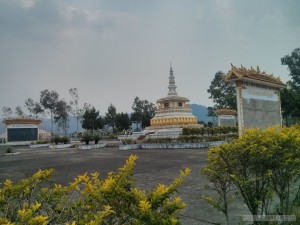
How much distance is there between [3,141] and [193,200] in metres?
42.6

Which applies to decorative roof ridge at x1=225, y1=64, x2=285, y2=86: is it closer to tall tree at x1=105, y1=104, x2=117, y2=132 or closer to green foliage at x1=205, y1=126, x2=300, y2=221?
green foliage at x1=205, y1=126, x2=300, y2=221

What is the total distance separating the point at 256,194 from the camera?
3.94 meters

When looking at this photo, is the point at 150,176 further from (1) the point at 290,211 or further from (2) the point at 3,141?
(2) the point at 3,141

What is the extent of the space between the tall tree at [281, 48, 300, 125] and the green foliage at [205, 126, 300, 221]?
88.0ft

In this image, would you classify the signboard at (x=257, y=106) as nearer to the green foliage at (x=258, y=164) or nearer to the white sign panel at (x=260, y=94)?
the white sign panel at (x=260, y=94)

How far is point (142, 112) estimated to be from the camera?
65.2m

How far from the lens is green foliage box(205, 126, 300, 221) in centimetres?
388

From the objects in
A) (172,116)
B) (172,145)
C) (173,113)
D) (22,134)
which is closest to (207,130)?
(172,145)

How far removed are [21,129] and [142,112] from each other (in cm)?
2932

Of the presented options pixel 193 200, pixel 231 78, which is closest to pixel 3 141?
pixel 231 78

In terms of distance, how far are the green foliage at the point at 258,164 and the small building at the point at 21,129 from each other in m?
42.5

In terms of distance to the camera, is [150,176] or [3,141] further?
[3,141]

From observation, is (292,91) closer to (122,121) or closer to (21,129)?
(122,121)

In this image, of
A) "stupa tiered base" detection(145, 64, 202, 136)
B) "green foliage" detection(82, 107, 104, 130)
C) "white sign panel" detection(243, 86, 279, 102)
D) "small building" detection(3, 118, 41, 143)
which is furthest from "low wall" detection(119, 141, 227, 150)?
"green foliage" detection(82, 107, 104, 130)
